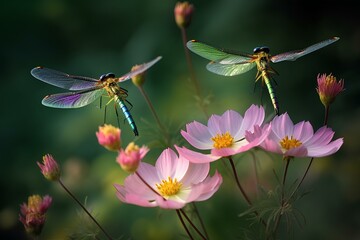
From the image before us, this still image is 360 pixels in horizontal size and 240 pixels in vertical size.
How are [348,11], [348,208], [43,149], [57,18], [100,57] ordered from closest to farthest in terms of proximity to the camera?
[348,208] < [348,11] < [43,149] < [100,57] < [57,18]

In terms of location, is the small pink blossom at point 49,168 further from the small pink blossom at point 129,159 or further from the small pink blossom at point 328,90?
the small pink blossom at point 328,90

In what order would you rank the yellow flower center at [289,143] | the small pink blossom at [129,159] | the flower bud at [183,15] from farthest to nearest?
the flower bud at [183,15]
the yellow flower center at [289,143]
the small pink blossom at [129,159]

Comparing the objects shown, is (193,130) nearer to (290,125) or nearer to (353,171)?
(290,125)

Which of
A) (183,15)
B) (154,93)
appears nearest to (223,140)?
(183,15)

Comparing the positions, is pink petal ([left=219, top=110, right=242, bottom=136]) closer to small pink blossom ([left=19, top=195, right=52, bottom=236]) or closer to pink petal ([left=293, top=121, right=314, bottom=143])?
pink petal ([left=293, top=121, right=314, bottom=143])

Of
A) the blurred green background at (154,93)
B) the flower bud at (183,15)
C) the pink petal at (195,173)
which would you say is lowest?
the blurred green background at (154,93)

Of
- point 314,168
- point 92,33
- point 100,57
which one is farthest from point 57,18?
point 314,168

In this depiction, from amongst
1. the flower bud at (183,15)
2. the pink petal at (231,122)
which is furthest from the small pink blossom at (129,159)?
the flower bud at (183,15)
